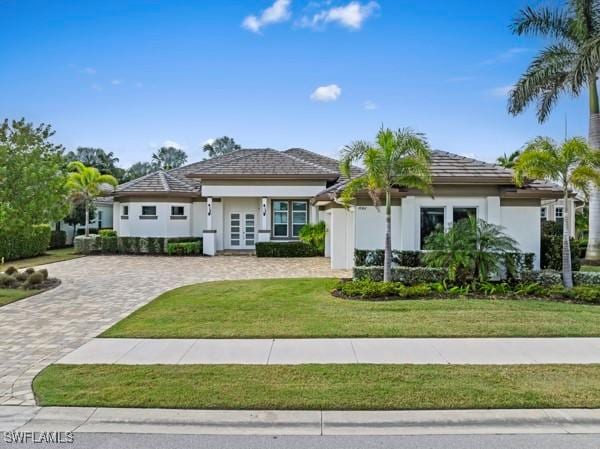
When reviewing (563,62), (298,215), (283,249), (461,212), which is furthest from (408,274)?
(563,62)

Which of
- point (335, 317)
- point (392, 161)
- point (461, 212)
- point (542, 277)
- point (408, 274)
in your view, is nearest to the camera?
point (335, 317)

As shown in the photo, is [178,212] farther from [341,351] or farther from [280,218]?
[341,351]

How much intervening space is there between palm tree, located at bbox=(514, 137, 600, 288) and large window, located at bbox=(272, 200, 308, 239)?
1462 centimetres

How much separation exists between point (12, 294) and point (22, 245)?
1296cm

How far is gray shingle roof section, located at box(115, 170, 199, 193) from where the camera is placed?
82.9ft

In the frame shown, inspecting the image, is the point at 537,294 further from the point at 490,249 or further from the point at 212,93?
the point at 212,93

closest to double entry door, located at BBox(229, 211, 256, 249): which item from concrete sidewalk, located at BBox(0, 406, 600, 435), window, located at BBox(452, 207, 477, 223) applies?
window, located at BBox(452, 207, 477, 223)

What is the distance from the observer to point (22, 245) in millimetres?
23250

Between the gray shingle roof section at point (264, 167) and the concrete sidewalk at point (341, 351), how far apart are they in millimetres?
17041

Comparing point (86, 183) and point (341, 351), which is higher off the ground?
point (86, 183)

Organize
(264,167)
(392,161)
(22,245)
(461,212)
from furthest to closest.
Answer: (264,167)
(22,245)
(461,212)
(392,161)

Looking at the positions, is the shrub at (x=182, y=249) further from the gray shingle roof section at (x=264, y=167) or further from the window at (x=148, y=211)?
the gray shingle roof section at (x=264, y=167)

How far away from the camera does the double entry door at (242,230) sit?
26406 millimetres

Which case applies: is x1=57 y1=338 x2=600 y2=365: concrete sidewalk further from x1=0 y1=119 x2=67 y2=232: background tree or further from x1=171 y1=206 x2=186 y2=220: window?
x1=171 y1=206 x2=186 y2=220: window
